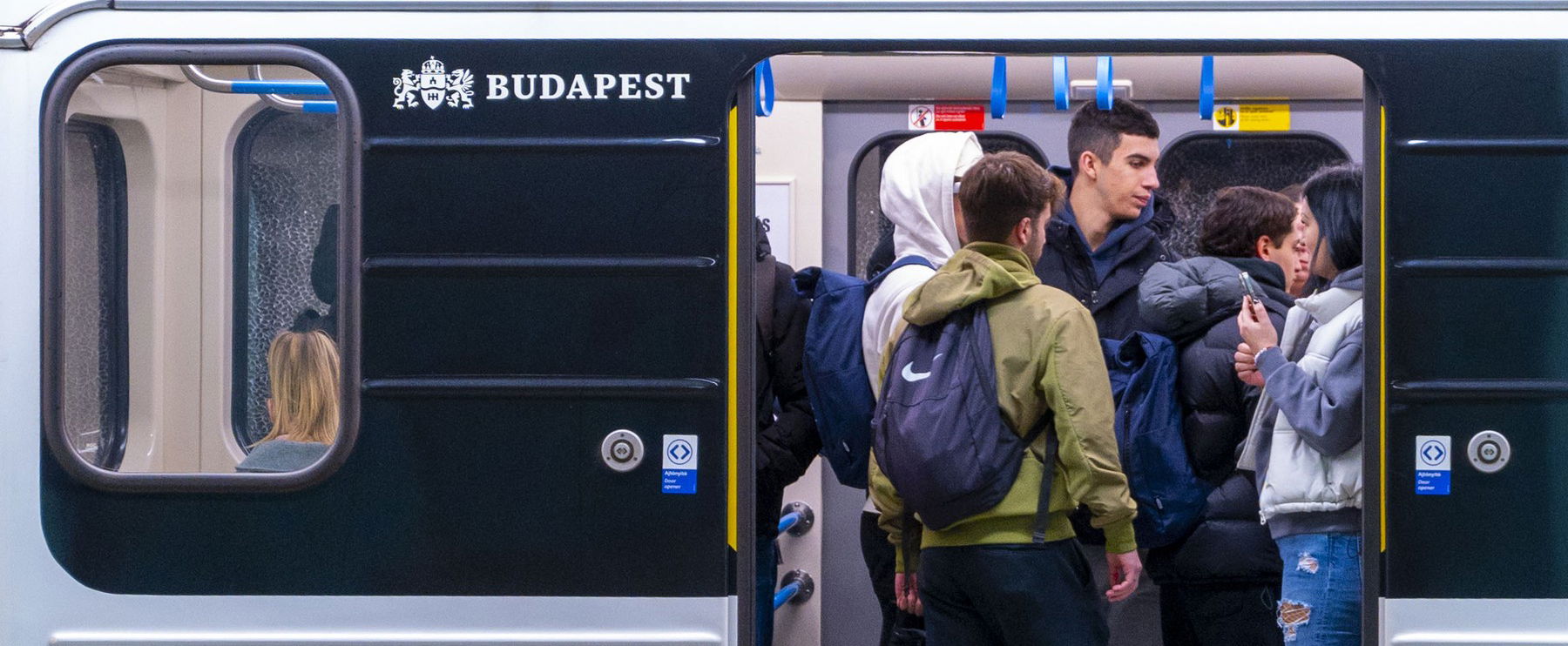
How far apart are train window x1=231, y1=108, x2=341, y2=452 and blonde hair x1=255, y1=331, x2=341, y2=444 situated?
0.02 metres

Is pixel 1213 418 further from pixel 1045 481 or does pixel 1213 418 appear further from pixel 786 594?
pixel 786 594

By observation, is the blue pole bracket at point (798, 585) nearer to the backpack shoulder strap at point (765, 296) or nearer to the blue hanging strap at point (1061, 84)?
the backpack shoulder strap at point (765, 296)

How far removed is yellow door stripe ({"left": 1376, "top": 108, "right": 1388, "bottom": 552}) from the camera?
290 cm

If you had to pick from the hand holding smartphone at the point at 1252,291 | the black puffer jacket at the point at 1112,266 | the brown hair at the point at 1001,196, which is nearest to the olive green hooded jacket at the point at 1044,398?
the brown hair at the point at 1001,196

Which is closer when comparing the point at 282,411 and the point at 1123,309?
the point at 282,411

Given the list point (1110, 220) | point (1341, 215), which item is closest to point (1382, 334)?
point (1341, 215)

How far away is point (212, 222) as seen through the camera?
3.12 metres

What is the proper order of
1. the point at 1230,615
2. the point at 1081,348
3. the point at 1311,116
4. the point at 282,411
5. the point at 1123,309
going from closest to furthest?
1. the point at 1081,348
2. the point at 282,411
3. the point at 1230,615
4. the point at 1123,309
5. the point at 1311,116

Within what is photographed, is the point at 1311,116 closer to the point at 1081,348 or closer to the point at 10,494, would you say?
the point at 1081,348

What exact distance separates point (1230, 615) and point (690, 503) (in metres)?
1.37

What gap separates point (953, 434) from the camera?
290 centimetres

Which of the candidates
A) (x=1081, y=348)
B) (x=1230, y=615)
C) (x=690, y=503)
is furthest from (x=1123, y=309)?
(x=690, y=503)

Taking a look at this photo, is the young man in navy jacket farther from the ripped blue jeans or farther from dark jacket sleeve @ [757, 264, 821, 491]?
the ripped blue jeans

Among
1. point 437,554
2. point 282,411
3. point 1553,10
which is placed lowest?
point 437,554
